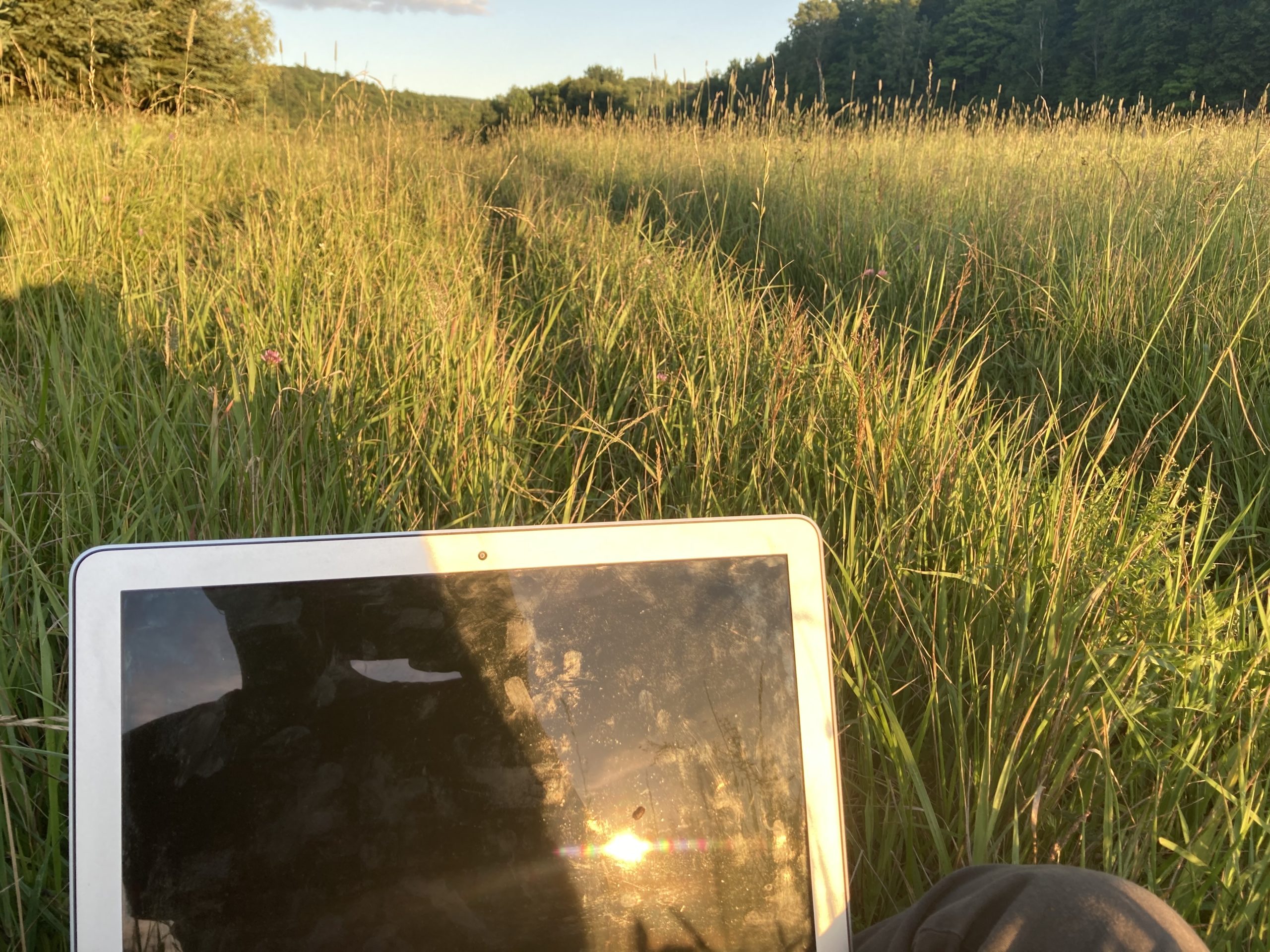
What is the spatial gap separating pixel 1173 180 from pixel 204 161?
505cm

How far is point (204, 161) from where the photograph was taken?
14.8 feet

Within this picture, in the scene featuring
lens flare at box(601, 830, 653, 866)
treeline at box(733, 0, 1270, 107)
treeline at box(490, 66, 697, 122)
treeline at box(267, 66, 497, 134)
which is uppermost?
treeline at box(733, 0, 1270, 107)

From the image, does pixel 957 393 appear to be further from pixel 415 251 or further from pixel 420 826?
pixel 415 251

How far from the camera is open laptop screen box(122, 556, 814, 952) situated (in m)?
0.74

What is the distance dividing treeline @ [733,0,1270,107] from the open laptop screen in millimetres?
15180

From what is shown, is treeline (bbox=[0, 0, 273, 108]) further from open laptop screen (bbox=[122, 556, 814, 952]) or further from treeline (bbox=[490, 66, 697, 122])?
open laptop screen (bbox=[122, 556, 814, 952])

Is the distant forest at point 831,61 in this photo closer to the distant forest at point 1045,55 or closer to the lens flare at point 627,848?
the distant forest at point 1045,55

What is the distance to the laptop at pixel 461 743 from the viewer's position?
28.9 inches

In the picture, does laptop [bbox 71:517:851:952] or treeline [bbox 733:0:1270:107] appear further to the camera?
treeline [bbox 733:0:1270:107]

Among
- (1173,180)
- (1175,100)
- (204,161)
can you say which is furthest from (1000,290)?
(1175,100)

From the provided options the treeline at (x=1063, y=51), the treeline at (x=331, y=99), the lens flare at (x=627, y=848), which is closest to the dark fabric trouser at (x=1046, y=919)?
the lens flare at (x=627, y=848)

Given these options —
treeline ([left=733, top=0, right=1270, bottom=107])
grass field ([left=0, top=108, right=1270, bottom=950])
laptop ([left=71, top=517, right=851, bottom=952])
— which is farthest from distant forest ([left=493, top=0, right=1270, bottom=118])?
laptop ([left=71, top=517, right=851, bottom=952])

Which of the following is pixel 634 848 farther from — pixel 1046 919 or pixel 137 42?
pixel 137 42

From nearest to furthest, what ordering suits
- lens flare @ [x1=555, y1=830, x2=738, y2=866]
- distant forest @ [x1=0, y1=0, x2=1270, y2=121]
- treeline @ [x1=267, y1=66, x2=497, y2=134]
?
lens flare @ [x1=555, y1=830, x2=738, y2=866]
treeline @ [x1=267, y1=66, x2=497, y2=134]
distant forest @ [x1=0, y1=0, x2=1270, y2=121]
